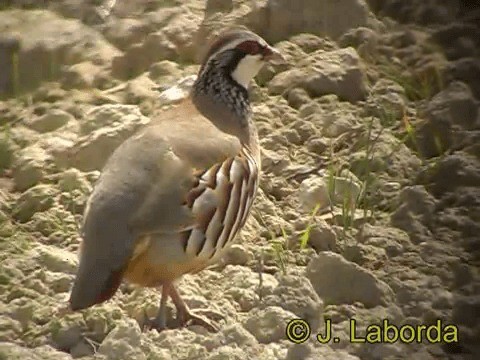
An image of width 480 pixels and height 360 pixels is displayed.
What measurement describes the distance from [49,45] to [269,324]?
176cm

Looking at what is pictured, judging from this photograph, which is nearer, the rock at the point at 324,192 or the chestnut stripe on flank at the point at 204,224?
the chestnut stripe on flank at the point at 204,224

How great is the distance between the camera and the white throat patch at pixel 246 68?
4465mm

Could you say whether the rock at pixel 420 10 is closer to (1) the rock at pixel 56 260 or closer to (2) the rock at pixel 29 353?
(1) the rock at pixel 56 260

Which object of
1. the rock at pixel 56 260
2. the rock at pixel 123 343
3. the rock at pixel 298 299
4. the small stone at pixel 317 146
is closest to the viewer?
the rock at pixel 123 343

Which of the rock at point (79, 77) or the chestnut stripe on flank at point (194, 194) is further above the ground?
the chestnut stripe on flank at point (194, 194)

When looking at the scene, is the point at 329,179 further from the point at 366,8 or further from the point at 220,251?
the point at 366,8

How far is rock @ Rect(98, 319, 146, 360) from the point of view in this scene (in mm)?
3660

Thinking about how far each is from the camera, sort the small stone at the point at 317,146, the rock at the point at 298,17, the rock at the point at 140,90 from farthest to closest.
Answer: the rock at the point at 298,17
the rock at the point at 140,90
the small stone at the point at 317,146

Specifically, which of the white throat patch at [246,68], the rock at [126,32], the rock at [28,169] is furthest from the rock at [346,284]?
the rock at [126,32]

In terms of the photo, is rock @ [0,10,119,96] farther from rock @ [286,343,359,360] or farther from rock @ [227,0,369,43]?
rock @ [286,343,359,360]

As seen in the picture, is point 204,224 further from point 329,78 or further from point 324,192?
point 329,78

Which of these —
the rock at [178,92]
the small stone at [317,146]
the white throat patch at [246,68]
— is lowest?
the small stone at [317,146]

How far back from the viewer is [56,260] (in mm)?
4148

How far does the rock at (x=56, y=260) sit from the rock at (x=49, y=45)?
3.40 feet
